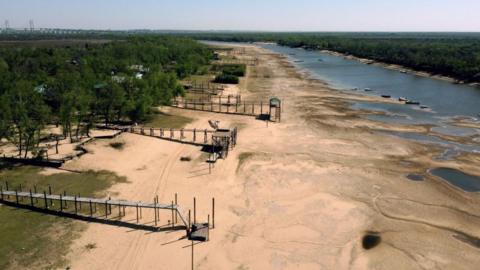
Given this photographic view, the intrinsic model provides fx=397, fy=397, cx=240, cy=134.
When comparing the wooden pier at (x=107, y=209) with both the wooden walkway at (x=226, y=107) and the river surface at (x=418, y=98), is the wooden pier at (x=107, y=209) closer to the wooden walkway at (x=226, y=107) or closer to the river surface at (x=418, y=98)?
the river surface at (x=418, y=98)

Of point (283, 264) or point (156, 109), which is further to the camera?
point (156, 109)

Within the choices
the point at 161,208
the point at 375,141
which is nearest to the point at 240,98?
the point at 375,141

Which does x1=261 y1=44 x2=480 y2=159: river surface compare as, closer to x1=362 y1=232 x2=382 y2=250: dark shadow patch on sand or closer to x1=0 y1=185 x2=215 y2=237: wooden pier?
x1=362 y1=232 x2=382 y2=250: dark shadow patch on sand

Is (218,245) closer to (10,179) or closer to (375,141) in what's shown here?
(10,179)

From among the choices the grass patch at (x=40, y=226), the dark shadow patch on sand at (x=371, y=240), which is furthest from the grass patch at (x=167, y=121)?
the dark shadow patch on sand at (x=371, y=240)

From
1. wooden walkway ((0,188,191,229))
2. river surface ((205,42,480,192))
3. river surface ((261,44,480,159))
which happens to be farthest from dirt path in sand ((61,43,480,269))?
river surface ((261,44,480,159))
